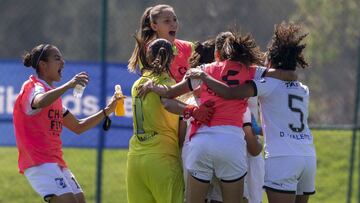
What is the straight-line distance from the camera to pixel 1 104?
455 inches

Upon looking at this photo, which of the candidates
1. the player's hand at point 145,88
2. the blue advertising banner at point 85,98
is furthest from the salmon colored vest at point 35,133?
the blue advertising banner at point 85,98

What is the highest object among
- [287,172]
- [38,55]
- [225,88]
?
[38,55]

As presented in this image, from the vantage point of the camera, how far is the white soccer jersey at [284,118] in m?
7.37

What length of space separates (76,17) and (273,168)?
11.9 meters

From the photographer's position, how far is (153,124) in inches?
297

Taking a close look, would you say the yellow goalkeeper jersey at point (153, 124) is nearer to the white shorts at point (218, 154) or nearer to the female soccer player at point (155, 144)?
the female soccer player at point (155, 144)

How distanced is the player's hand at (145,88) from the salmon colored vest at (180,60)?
50 centimetres

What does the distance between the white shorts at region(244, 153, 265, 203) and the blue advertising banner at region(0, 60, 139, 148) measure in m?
3.75

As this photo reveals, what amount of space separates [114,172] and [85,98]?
5.12 feet

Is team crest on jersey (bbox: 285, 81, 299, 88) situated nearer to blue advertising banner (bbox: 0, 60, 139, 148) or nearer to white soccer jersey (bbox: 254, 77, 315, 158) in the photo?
white soccer jersey (bbox: 254, 77, 315, 158)

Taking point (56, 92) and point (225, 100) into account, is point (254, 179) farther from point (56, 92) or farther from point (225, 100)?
point (56, 92)

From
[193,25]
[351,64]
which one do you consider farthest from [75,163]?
[351,64]

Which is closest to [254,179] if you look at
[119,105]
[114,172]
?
[119,105]

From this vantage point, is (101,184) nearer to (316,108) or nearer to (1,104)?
(1,104)
